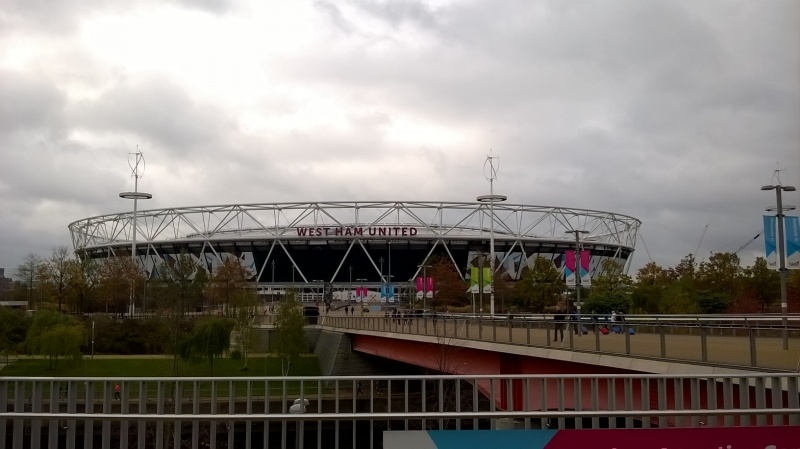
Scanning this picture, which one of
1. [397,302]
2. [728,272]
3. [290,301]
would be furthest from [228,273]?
[728,272]

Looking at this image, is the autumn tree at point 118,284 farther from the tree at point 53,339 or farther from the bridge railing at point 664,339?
the bridge railing at point 664,339

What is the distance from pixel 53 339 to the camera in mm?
44625

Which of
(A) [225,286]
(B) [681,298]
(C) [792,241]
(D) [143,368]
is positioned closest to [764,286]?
(B) [681,298]

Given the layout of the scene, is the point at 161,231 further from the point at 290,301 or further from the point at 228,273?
the point at 290,301

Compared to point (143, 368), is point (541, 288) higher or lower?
higher

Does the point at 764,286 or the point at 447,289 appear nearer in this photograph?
the point at 764,286

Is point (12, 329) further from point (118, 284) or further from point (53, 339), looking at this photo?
point (118, 284)

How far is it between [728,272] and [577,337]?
44.3 meters

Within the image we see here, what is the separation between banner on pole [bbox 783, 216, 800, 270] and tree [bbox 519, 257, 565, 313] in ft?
147

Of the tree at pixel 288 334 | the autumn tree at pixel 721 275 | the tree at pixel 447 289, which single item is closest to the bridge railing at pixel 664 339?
the tree at pixel 288 334

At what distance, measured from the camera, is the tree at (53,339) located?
44688mm

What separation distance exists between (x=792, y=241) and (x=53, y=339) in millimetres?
39344

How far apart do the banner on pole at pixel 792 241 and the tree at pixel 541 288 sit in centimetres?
4468

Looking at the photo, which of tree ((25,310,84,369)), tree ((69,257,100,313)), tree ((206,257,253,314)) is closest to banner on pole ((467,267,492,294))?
tree ((206,257,253,314))
